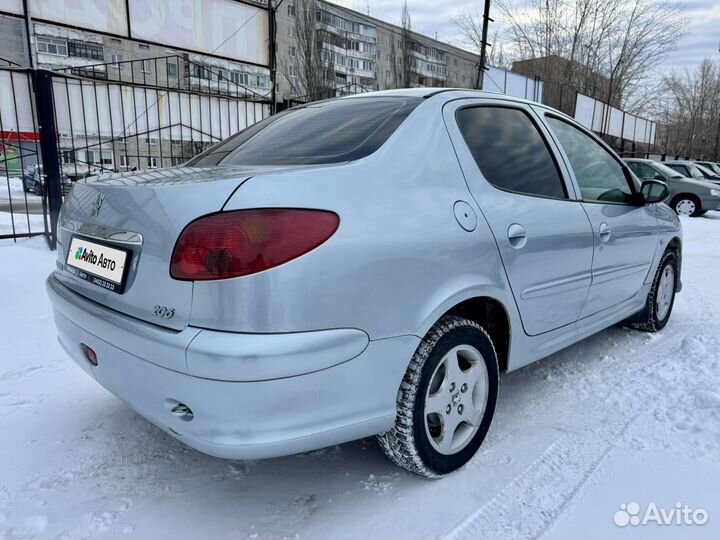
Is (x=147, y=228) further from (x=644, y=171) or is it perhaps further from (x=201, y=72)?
(x=201, y=72)

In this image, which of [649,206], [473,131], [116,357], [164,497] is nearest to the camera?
[116,357]

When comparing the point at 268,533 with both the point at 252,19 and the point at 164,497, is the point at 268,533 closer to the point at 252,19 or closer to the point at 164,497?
the point at 164,497

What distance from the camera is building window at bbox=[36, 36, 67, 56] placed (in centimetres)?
3006

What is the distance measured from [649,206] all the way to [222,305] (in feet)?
10.5

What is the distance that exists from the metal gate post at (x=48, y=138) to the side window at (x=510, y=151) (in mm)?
5193

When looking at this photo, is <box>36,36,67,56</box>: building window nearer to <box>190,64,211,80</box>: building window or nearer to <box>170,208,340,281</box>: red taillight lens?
<box>190,64,211,80</box>: building window

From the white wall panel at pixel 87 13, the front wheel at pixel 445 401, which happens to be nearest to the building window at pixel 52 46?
the white wall panel at pixel 87 13

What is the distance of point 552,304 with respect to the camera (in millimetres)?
2586

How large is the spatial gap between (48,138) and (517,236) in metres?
5.63

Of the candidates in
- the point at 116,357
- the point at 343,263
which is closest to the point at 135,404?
the point at 116,357

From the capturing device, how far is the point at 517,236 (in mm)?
2299

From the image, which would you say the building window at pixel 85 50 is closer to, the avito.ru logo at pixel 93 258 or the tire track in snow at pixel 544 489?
the avito.ru logo at pixel 93 258

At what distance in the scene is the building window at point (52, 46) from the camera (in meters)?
30.1

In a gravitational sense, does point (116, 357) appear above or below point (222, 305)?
below
